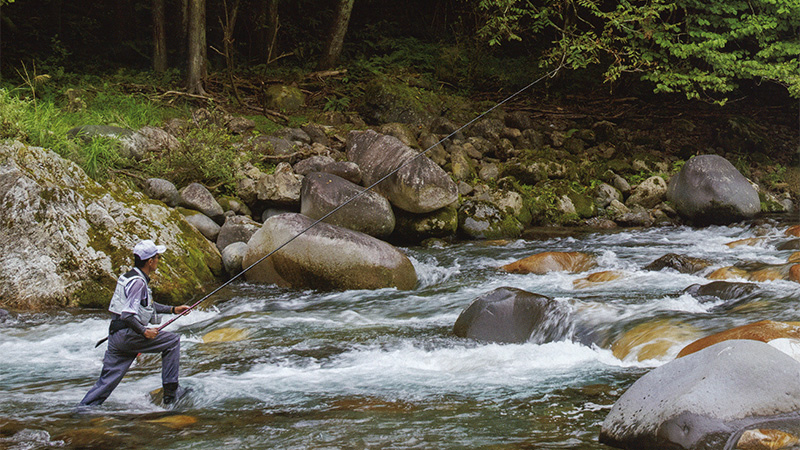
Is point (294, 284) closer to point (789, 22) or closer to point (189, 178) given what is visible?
point (189, 178)

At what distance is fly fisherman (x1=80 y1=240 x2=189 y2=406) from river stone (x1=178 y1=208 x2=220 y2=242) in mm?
4732

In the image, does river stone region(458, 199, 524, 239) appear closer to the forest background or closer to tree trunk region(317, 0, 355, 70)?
the forest background

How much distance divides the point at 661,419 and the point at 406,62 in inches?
597

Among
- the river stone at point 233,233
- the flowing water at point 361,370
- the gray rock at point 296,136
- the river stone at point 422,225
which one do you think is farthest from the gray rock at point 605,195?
the river stone at point 233,233

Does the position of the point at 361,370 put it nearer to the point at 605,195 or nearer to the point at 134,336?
the point at 134,336

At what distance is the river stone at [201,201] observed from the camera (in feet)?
31.7

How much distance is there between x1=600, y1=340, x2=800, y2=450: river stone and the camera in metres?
3.36

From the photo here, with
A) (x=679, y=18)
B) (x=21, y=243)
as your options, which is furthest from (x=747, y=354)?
(x=679, y=18)

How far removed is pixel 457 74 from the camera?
17.3 metres

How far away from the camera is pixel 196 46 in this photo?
14.0 m

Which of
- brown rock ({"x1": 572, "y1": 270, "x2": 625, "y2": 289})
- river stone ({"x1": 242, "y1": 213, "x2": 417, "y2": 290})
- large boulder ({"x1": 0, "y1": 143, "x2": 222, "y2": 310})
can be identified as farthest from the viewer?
river stone ({"x1": 242, "y1": 213, "x2": 417, "y2": 290})

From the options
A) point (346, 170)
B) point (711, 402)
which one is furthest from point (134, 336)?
point (346, 170)

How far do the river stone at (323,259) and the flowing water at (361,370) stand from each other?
22cm

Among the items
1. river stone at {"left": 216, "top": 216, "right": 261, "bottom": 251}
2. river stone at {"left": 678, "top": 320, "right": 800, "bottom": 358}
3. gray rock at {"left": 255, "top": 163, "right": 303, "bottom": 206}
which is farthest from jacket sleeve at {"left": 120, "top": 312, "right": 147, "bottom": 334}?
gray rock at {"left": 255, "top": 163, "right": 303, "bottom": 206}
